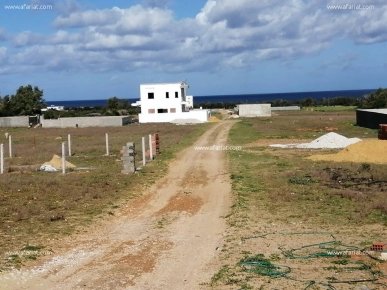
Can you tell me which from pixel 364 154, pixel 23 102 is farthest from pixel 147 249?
Result: pixel 23 102

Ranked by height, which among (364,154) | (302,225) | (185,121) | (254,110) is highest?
(254,110)

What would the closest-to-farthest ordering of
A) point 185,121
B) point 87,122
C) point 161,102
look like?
point 87,122, point 185,121, point 161,102

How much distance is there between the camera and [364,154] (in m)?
24.7

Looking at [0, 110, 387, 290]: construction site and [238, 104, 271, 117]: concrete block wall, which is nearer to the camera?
[0, 110, 387, 290]: construction site

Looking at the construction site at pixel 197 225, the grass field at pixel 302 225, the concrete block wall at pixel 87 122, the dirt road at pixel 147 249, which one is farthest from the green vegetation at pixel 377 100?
the dirt road at pixel 147 249

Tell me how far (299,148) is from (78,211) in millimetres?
19393

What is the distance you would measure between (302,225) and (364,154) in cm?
1360

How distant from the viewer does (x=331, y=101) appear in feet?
407

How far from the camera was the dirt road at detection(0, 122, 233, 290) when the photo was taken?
27.6ft

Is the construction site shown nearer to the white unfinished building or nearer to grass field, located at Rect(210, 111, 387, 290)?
grass field, located at Rect(210, 111, 387, 290)

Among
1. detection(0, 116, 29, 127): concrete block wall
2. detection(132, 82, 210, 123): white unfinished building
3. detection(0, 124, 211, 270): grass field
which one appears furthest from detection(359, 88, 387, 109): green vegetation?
detection(0, 124, 211, 270): grass field

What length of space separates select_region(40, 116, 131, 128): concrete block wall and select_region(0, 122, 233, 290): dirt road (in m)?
49.0

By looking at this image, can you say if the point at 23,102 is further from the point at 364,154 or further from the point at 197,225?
the point at 197,225

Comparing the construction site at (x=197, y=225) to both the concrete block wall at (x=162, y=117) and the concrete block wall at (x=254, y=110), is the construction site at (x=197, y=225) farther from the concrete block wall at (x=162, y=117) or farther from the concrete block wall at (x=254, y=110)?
the concrete block wall at (x=254, y=110)
